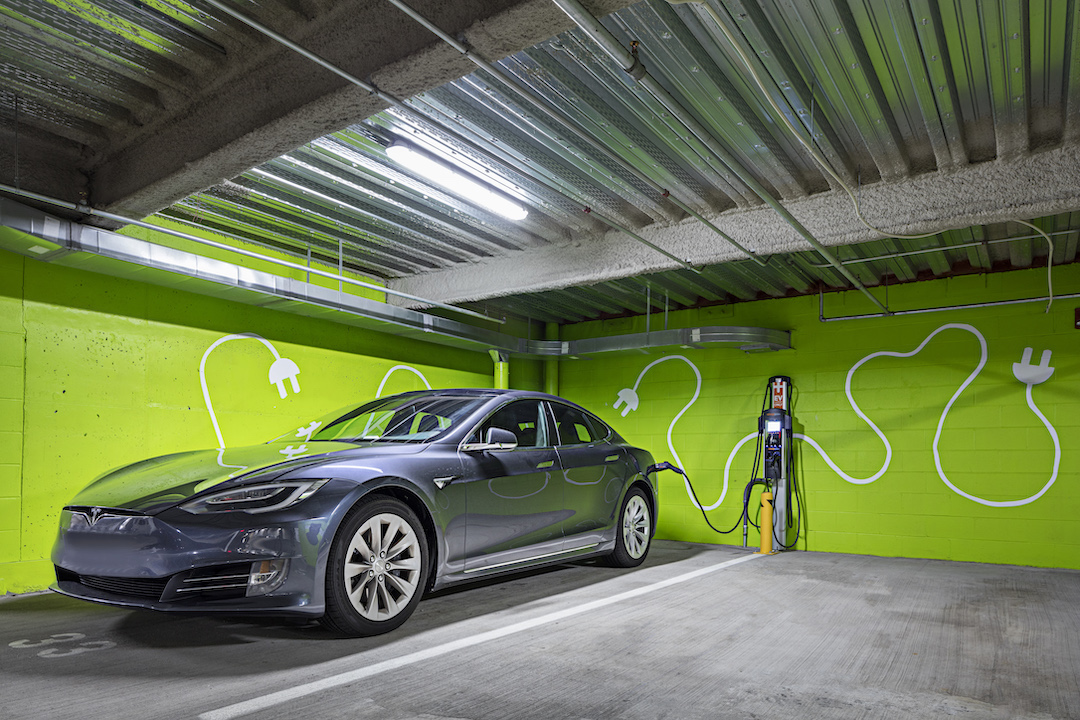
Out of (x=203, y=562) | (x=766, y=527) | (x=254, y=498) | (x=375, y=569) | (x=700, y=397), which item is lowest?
(x=766, y=527)

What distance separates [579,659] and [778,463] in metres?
5.03

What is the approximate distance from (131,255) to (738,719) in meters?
4.69

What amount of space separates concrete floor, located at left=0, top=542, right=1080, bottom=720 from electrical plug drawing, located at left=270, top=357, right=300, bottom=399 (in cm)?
244

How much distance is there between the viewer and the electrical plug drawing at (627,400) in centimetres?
915

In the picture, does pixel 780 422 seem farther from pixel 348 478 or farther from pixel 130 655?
pixel 130 655

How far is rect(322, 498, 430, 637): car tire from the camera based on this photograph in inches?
124

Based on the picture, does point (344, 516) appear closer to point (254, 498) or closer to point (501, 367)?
point (254, 498)

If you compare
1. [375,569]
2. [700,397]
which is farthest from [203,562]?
[700,397]

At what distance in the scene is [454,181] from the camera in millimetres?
4828

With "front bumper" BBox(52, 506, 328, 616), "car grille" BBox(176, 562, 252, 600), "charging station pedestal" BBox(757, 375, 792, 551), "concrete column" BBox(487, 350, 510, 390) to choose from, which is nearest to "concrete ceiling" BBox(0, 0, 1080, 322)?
"front bumper" BBox(52, 506, 328, 616)

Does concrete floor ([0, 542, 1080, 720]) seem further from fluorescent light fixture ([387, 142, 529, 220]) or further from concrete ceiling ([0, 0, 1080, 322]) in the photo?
fluorescent light fixture ([387, 142, 529, 220])

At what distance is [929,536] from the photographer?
7000 mm

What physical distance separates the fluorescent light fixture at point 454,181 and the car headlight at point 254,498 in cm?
226

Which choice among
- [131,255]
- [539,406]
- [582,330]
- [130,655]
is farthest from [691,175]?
[582,330]
